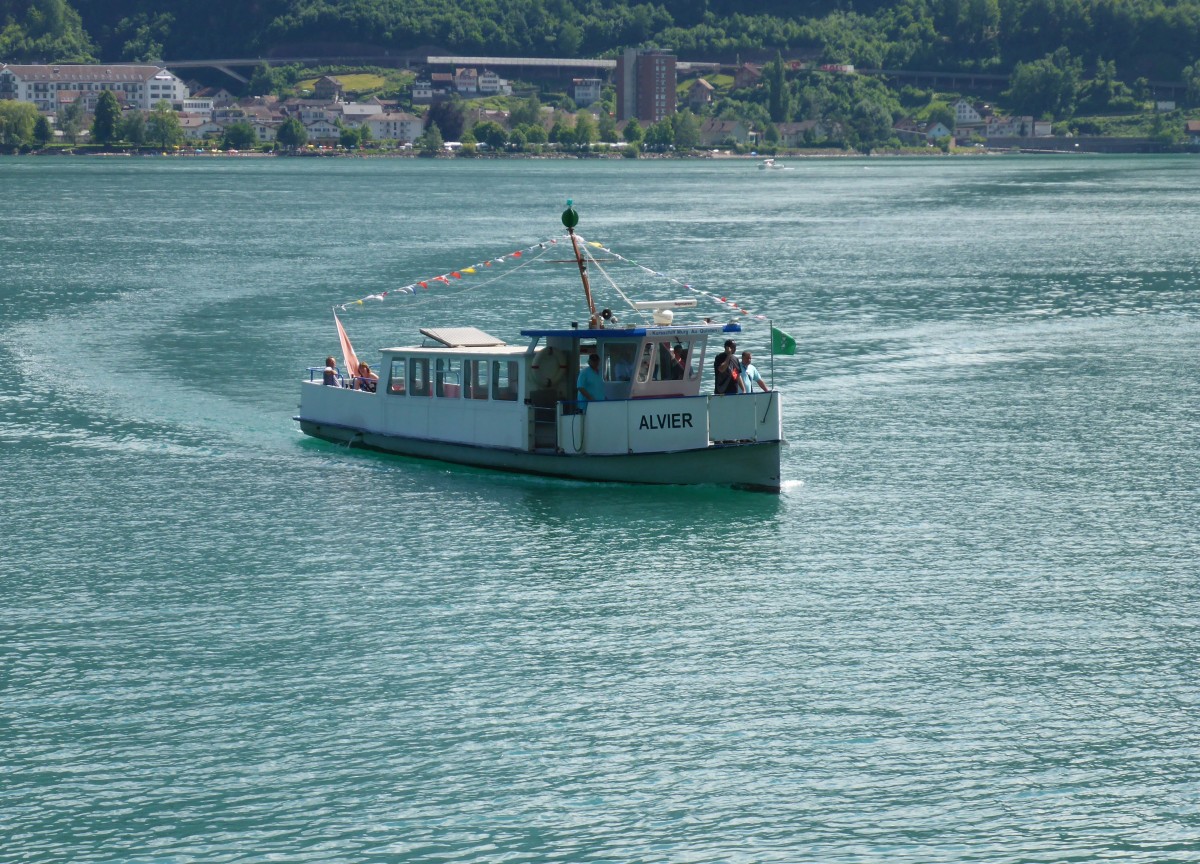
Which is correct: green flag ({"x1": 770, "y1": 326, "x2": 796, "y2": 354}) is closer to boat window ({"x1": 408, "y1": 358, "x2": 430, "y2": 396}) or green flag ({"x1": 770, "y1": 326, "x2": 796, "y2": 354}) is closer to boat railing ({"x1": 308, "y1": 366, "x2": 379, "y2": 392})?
boat window ({"x1": 408, "y1": 358, "x2": 430, "y2": 396})

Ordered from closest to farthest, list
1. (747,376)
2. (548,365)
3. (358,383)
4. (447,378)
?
(747,376) → (548,365) → (447,378) → (358,383)

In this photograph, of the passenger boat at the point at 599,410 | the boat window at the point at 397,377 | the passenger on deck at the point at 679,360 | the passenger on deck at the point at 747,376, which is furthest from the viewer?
the boat window at the point at 397,377

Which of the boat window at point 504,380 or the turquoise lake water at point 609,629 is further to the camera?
the boat window at point 504,380

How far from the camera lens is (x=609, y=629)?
3341cm

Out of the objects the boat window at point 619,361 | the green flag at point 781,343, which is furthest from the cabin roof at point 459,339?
the green flag at point 781,343

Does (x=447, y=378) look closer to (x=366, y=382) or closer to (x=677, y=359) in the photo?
(x=366, y=382)

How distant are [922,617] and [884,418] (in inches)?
840

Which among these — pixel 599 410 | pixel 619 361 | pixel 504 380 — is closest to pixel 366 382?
pixel 504 380

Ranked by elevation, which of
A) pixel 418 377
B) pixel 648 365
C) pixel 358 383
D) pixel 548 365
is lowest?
pixel 358 383

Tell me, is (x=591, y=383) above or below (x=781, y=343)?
below

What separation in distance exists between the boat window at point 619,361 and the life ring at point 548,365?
1.34 m

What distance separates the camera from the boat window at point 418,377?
157 feet

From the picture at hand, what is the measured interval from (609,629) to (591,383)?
40.2 feet

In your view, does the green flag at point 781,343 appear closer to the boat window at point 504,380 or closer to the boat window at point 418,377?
the boat window at point 504,380
